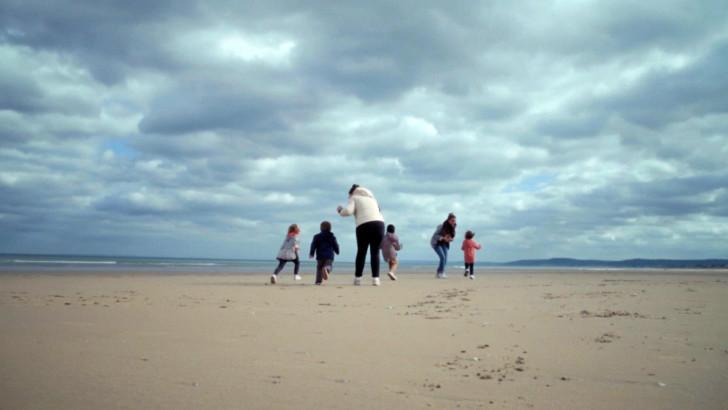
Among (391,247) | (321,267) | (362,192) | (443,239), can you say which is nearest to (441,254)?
(443,239)

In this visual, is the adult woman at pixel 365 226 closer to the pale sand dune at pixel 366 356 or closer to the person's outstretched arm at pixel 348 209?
the person's outstretched arm at pixel 348 209

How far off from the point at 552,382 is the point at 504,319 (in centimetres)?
276

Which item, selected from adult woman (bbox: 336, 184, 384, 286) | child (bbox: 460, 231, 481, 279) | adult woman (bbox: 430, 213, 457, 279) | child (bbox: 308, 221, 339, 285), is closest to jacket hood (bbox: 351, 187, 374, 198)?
adult woman (bbox: 336, 184, 384, 286)

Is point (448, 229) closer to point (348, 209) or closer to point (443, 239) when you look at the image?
point (443, 239)

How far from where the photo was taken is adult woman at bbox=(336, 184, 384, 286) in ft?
39.2

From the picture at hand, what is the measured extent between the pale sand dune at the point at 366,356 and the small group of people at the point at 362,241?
4.50 m

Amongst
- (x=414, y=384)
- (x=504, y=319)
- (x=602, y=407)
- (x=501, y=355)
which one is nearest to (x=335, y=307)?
(x=504, y=319)

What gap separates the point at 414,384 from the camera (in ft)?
10.8

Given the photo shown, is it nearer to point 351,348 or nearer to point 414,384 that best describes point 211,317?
point 351,348

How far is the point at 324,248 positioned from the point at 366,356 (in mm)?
9400

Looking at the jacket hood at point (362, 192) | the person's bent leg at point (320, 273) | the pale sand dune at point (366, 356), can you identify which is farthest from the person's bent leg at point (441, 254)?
the pale sand dune at point (366, 356)

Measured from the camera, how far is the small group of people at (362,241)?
39.3 feet

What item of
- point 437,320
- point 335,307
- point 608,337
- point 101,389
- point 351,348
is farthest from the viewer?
point 335,307

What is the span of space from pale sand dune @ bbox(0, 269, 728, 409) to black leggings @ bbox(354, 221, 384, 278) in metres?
4.47
